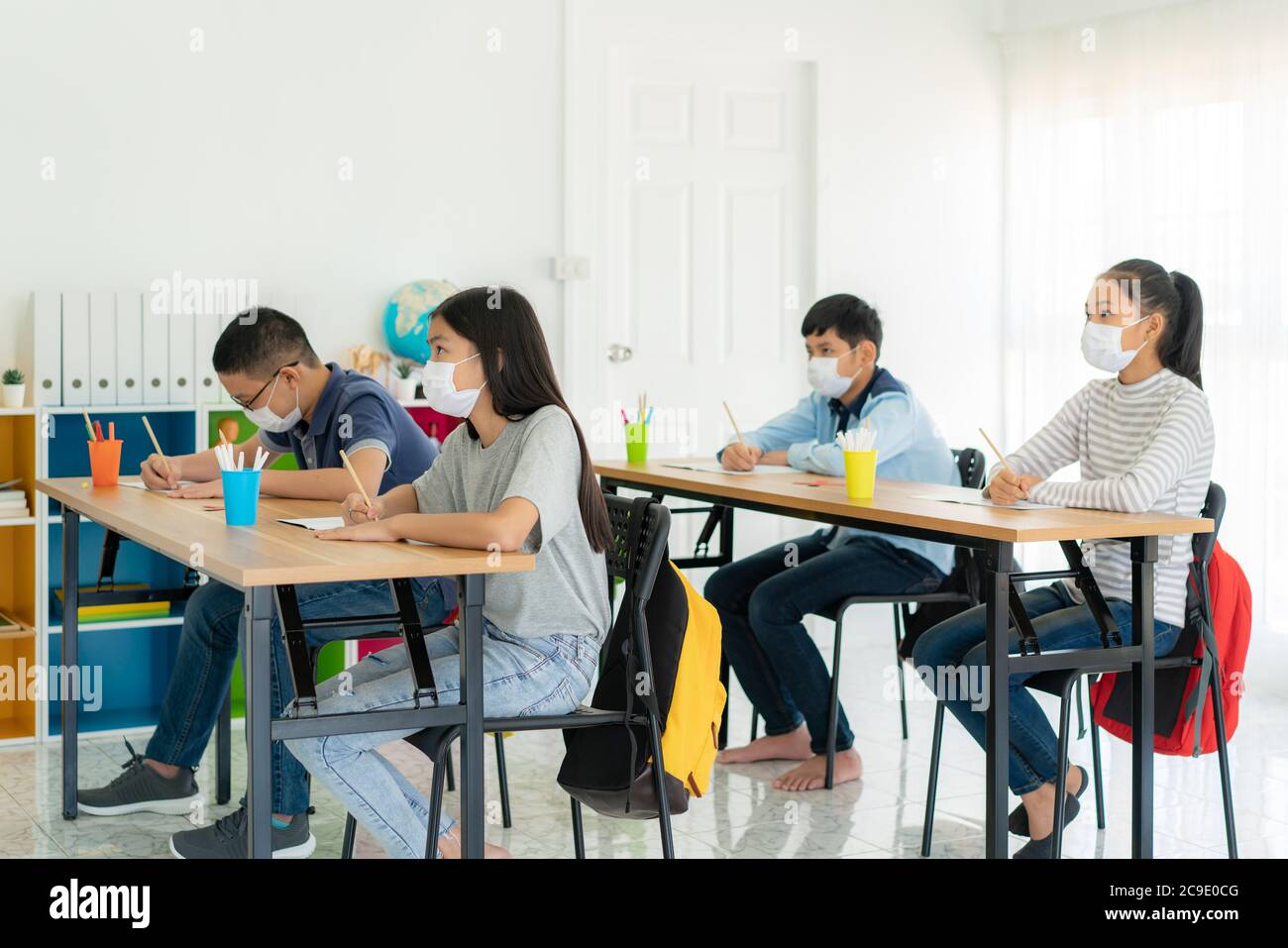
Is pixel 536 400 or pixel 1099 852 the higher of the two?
pixel 536 400

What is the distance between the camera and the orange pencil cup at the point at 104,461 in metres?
3.40

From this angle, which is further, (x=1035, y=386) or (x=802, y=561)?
(x=1035, y=386)

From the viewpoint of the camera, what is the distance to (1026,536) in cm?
266

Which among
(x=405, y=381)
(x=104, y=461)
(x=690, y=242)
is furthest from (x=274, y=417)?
(x=690, y=242)

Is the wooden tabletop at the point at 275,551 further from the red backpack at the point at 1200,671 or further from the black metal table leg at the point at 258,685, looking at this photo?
the red backpack at the point at 1200,671

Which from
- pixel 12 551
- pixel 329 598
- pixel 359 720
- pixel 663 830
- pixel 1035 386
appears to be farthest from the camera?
pixel 1035 386

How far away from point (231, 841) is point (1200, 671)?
1.90 metres

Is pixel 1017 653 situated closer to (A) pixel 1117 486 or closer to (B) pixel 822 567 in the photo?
(A) pixel 1117 486

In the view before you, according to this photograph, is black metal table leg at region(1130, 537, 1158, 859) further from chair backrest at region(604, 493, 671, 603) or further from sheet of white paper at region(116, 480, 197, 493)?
sheet of white paper at region(116, 480, 197, 493)

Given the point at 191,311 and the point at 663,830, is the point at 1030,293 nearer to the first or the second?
the point at 191,311

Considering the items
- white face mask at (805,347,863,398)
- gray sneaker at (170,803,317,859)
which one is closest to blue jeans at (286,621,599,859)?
gray sneaker at (170,803,317,859)
